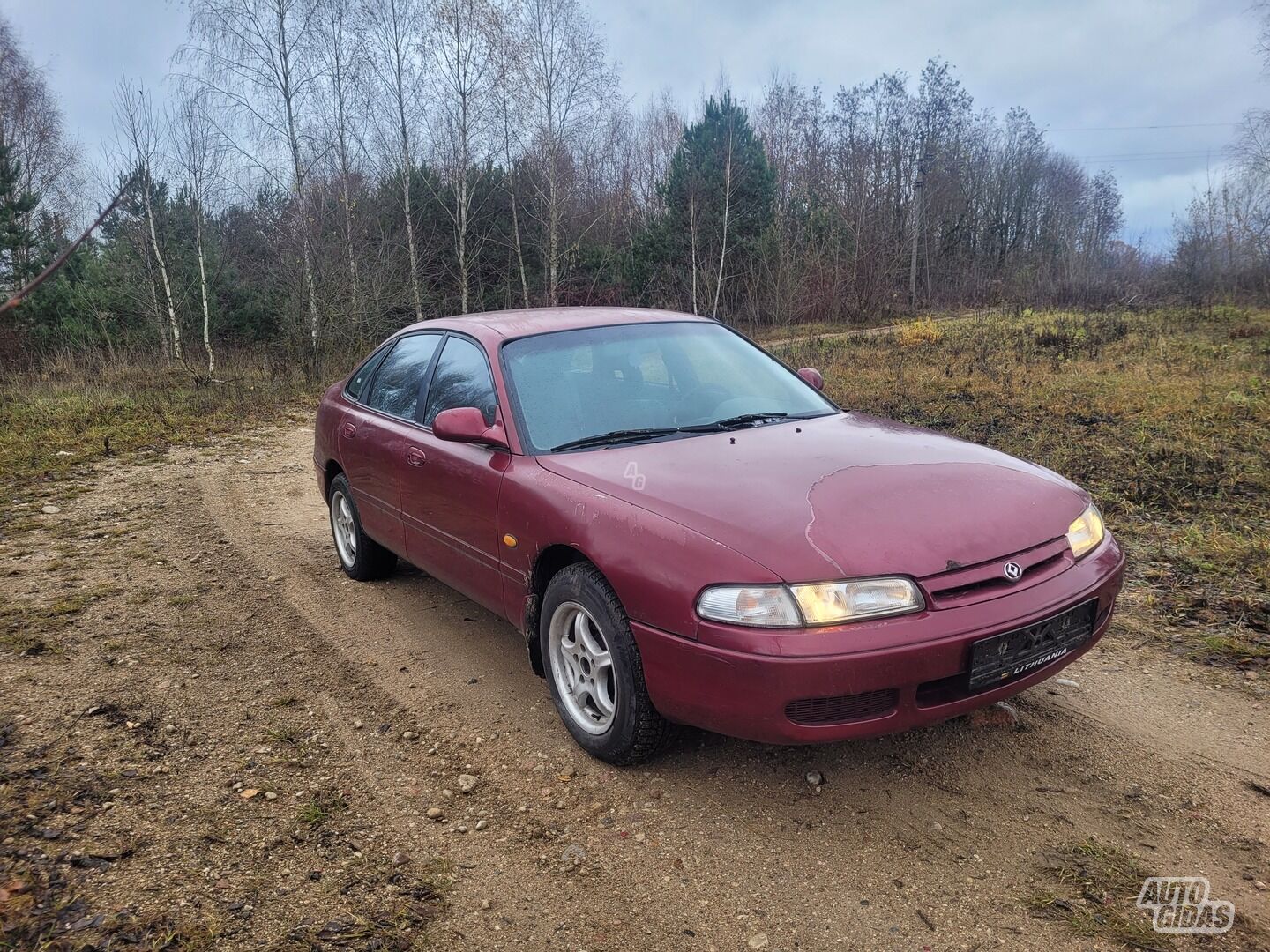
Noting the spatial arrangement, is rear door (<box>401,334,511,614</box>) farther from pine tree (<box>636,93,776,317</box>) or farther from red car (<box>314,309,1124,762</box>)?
pine tree (<box>636,93,776,317</box>)

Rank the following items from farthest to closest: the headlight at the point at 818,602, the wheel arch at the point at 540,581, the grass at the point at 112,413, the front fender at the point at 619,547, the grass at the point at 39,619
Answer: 1. the grass at the point at 112,413
2. the grass at the point at 39,619
3. the wheel arch at the point at 540,581
4. the front fender at the point at 619,547
5. the headlight at the point at 818,602

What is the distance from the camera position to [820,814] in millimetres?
2629

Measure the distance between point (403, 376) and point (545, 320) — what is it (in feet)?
3.31

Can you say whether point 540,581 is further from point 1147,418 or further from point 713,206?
point 713,206

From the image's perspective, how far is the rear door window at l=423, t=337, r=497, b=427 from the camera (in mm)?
3678

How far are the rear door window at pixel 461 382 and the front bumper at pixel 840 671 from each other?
1590 mm

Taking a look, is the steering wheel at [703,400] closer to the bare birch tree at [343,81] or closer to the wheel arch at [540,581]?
the wheel arch at [540,581]

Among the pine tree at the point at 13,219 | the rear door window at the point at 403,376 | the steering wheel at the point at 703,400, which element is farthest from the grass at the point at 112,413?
the steering wheel at the point at 703,400

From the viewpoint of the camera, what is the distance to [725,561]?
7.93 feet

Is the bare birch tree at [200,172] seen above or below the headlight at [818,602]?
above

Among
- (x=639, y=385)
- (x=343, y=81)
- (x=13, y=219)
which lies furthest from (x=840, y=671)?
(x=343, y=81)

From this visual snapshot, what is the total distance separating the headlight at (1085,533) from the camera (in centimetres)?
282

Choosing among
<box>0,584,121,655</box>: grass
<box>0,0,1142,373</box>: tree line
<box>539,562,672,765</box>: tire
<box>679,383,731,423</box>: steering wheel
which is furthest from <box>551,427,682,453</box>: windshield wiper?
<box>0,0,1142,373</box>: tree line

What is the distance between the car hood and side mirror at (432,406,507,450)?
302 mm
